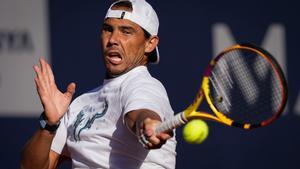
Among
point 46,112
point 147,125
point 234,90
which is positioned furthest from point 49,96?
point 234,90

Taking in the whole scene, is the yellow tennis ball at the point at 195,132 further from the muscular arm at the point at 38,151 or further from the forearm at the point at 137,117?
the muscular arm at the point at 38,151

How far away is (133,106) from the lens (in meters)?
3.15

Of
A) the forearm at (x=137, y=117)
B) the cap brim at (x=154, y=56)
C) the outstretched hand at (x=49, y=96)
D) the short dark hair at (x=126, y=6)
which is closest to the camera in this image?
the forearm at (x=137, y=117)

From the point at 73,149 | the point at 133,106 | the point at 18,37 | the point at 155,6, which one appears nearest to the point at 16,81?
the point at 18,37

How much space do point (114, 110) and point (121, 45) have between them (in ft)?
1.35

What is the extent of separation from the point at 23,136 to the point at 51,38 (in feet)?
2.71

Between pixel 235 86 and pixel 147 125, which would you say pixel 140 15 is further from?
pixel 147 125

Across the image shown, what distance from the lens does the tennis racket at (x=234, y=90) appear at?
308cm

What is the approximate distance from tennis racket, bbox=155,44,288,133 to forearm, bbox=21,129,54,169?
2.53 ft

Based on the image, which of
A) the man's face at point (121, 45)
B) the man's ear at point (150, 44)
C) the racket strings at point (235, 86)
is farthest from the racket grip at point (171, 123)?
the man's ear at point (150, 44)

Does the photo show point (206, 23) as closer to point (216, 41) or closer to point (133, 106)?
point (216, 41)

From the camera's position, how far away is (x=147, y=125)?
9.66 feet

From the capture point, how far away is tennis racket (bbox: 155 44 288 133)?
3.08 metres

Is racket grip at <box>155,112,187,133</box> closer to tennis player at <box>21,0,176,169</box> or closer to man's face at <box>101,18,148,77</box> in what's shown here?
tennis player at <box>21,0,176,169</box>
